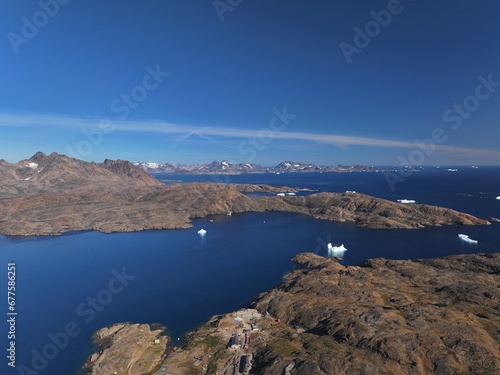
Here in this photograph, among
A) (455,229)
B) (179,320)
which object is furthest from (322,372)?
(455,229)

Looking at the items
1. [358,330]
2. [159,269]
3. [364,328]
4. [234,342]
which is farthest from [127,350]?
[159,269]

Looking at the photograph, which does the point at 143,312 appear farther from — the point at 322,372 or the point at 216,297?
the point at 322,372

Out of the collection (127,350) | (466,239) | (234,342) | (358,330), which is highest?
(358,330)

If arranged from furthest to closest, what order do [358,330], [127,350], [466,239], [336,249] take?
[466,239] → [336,249] → [127,350] → [358,330]

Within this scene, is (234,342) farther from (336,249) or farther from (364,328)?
(336,249)

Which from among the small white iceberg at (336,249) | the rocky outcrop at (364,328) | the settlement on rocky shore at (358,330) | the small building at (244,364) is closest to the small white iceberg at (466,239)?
the rocky outcrop at (364,328)

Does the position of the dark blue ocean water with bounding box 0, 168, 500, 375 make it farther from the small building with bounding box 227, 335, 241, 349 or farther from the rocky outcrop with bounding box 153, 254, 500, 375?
the small building with bounding box 227, 335, 241, 349
